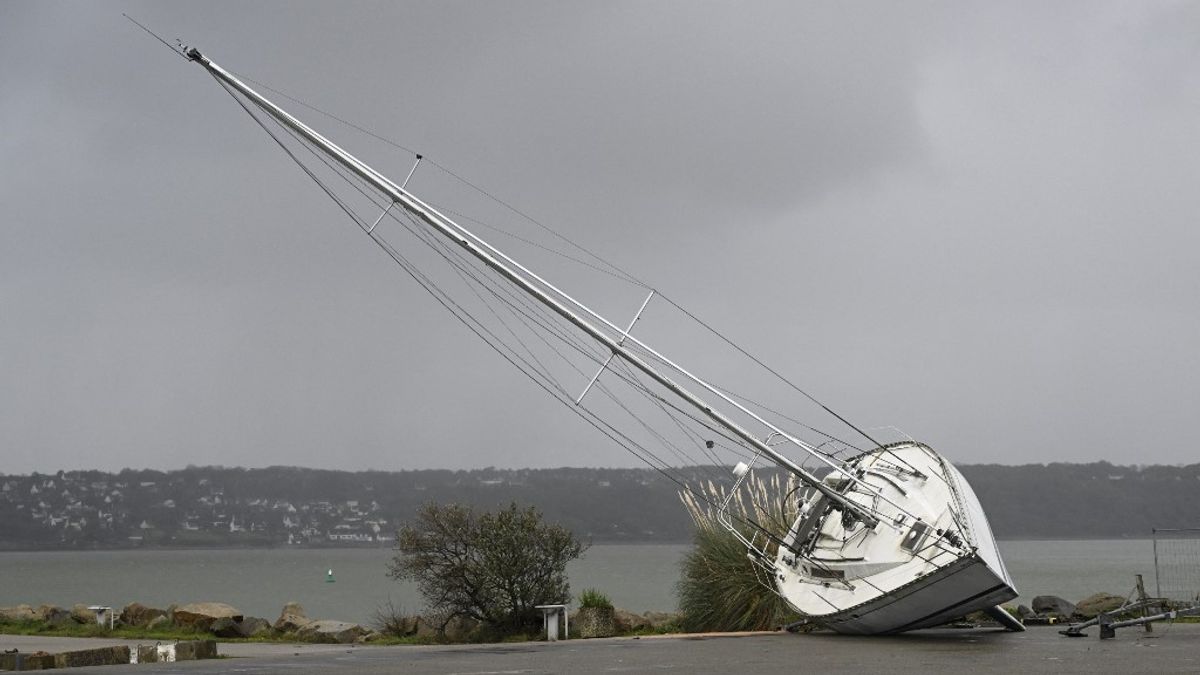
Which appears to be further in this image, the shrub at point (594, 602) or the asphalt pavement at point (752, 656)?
the shrub at point (594, 602)

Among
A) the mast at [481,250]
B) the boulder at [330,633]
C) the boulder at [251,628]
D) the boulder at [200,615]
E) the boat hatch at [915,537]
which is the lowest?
the boulder at [330,633]

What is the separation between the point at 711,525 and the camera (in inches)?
993

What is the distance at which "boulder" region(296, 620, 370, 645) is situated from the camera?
24312mm

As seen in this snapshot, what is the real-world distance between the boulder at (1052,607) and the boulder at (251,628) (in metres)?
15.0

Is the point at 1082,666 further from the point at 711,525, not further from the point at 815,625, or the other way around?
the point at 711,525

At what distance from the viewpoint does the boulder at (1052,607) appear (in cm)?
2501

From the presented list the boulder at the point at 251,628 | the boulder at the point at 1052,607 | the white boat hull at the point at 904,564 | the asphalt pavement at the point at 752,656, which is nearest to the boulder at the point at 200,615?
the boulder at the point at 251,628

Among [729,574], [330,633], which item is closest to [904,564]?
[729,574]

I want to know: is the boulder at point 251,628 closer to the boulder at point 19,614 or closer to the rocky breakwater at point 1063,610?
the boulder at point 19,614

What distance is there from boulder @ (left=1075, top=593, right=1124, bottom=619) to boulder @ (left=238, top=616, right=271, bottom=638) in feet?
51.1

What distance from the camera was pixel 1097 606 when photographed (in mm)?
24875

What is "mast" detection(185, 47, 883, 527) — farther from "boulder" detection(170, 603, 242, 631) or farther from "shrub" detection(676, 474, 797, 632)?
"boulder" detection(170, 603, 242, 631)

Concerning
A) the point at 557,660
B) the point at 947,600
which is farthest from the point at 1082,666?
the point at 557,660

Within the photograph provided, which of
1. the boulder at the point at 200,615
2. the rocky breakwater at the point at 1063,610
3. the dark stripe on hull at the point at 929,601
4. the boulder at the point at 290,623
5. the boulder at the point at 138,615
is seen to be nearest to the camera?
the dark stripe on hull at the point at 929,601
